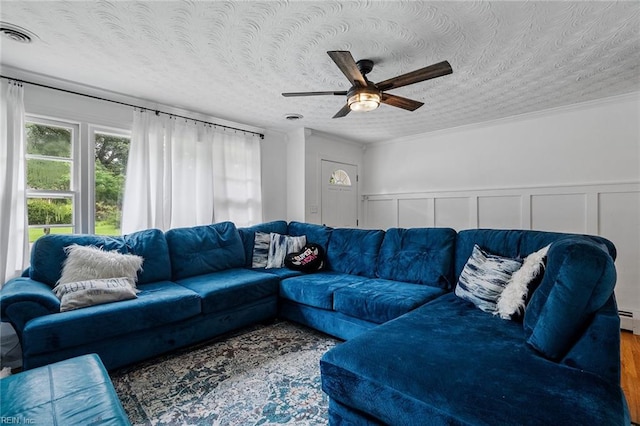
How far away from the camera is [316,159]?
4.70 meters

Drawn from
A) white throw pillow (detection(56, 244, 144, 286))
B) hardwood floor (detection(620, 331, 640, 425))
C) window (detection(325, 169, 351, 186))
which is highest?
window (detection(325, 169, 351, 186))

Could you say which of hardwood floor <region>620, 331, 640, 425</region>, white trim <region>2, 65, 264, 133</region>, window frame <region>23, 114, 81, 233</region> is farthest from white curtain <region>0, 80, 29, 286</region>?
hardwood floor <region>620, 331, 640, 425</region>

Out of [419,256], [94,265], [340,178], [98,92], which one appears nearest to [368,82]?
[419,256]

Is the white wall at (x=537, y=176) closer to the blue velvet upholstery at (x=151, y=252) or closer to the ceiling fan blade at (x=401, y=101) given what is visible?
the ceiling fan blade at (x=401, y=101)

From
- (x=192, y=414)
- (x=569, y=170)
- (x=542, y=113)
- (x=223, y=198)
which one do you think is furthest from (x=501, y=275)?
(x=223, y=198)

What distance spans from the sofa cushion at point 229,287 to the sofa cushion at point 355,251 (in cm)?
74

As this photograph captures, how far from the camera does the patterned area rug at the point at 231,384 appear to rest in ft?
5.56

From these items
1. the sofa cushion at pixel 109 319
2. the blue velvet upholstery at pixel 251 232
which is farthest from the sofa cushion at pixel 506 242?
the sofa cushion at pixel 109 319

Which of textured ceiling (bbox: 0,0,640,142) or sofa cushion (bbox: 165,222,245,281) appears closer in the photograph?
textured ceiling (bbox: 0,0,640,142)

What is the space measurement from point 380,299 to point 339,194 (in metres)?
2.93

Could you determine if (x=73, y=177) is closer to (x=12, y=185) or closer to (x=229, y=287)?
(x=12, y=185)

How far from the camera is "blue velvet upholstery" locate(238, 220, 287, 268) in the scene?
143 inches

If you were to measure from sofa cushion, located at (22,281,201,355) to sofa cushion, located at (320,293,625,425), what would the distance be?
56.7 inches

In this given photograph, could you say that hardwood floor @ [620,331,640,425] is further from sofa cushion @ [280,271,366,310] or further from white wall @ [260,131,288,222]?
white wall @ [260,131,288,222]
